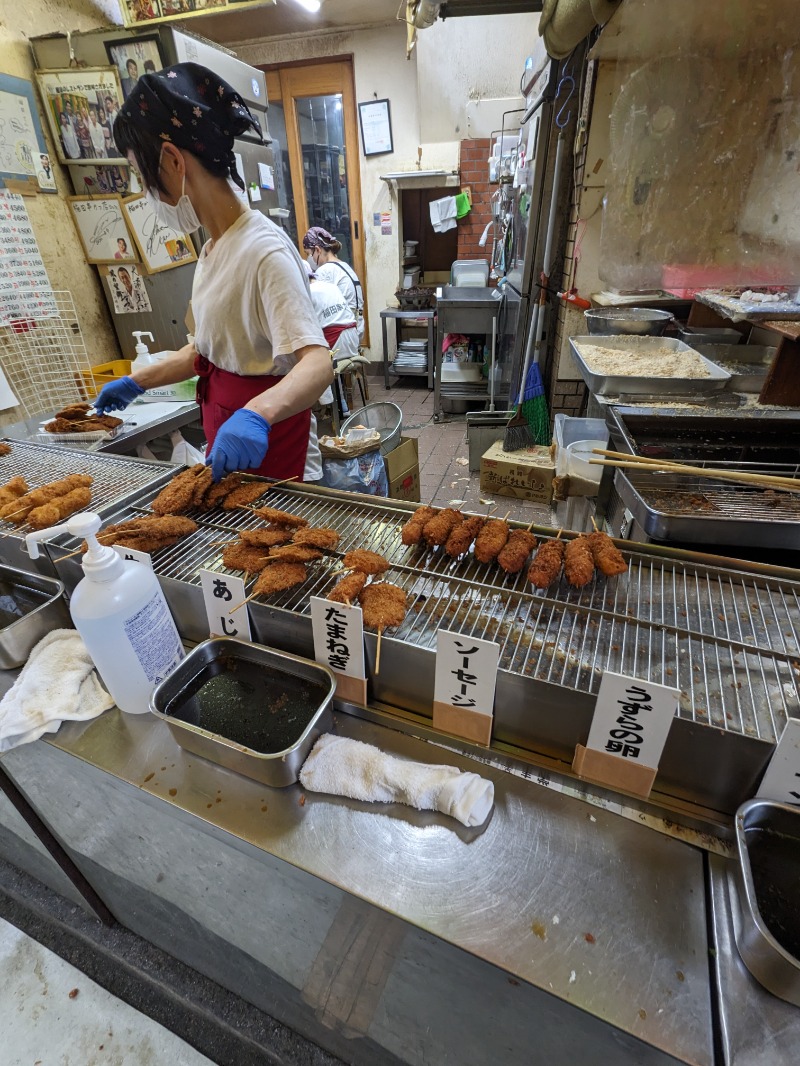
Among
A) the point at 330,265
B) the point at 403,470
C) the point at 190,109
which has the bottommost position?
the point at 403,470

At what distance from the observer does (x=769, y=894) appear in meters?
0.88

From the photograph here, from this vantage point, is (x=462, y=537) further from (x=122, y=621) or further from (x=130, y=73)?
(x=130, y=73)

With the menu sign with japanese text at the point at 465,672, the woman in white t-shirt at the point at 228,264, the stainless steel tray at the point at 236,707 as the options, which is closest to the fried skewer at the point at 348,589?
the stainless steel tray at the point at 236,707

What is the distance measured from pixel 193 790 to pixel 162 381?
2519 millimetres

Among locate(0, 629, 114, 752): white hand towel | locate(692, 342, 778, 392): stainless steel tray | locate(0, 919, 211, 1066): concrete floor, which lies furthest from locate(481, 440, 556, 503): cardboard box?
locate(0, 919, 211, 1066): concrete floor

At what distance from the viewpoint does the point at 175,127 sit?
1.89 meters

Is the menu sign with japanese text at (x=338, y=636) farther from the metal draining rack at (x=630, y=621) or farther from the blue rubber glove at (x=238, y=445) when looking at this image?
the blue rubber glove at (x=238, y=445)

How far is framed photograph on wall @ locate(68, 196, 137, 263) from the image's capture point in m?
4.98

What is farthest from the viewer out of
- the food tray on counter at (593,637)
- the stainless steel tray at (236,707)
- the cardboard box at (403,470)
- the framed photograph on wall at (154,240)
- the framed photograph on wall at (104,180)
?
the framed photograph on wall at (154,240)

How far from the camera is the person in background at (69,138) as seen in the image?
466 cm

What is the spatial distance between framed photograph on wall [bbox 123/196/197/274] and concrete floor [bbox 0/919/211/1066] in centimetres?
556

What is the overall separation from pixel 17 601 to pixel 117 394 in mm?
1653

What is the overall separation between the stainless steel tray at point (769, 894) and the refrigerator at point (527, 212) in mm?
5627

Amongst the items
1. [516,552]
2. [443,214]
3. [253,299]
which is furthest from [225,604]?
[443,214]
